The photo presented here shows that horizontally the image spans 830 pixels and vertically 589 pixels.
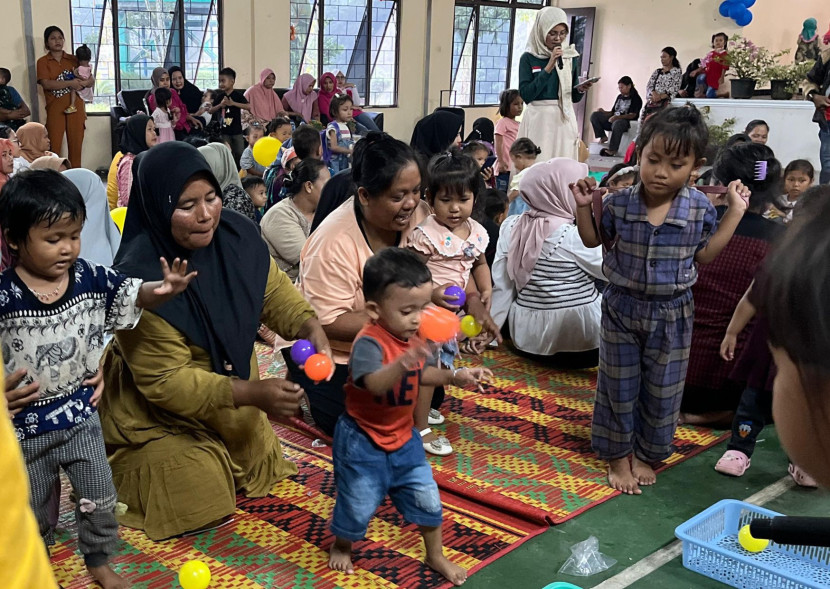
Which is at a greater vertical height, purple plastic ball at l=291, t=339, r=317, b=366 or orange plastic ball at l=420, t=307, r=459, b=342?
orange plastic ball at l=420, t=307, r=459, b=342

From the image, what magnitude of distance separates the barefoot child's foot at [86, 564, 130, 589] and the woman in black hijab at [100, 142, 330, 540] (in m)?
0.30

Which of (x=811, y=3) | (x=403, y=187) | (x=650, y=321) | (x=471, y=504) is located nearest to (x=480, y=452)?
(x=471, y=504)

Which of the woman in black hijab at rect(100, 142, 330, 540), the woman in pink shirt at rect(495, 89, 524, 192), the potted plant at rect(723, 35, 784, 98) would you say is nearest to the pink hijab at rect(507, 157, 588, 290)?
the woman in black hijab at rect(100, 142, 330, 540)

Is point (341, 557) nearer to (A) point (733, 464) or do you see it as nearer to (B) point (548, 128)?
(A) point (733, 464)

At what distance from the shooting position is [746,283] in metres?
3.60

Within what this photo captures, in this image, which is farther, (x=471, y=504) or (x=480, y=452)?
(x=480, y=452)

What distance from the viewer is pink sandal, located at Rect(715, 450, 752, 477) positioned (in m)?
3.24

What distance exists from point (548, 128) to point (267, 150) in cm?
246

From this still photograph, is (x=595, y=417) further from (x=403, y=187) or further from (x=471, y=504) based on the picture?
(x=403, y=187)

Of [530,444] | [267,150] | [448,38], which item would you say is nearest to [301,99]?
[448,38]

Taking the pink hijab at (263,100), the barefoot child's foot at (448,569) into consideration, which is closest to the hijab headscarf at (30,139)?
the barefoot child's foot at (448,569)

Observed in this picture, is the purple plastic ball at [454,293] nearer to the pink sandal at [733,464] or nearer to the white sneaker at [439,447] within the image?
the white sneaker at [439,447]

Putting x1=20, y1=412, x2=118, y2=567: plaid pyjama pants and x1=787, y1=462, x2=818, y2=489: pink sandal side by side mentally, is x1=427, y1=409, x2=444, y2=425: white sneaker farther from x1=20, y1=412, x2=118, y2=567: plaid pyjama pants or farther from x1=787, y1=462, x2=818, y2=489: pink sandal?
x1=20, y1=412, x2=118, y2=567: plaid pyjama pants

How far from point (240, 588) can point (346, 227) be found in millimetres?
1346
